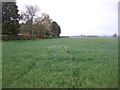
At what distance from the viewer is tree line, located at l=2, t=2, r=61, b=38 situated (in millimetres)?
21616

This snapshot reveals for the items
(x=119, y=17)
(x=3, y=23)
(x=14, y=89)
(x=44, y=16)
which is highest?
(x=44, y=16)

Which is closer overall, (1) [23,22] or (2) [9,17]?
(2) [9,17]

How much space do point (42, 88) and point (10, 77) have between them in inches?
47.6

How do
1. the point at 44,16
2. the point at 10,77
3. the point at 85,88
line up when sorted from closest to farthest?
1. the point at 85,88
2. the point at 10,77
3. the point at 44,16

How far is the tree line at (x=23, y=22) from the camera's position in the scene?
21.6 metres

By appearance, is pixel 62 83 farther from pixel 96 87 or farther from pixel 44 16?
pixel 44 16

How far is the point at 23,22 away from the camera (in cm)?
3550

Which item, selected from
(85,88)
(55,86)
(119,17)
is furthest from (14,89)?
(119,17)

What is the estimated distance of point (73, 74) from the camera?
379 centimetres

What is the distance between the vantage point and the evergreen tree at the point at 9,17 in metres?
21.4

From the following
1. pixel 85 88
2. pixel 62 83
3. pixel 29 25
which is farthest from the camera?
pixel 29 25

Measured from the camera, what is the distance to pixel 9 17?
2194 centimetres

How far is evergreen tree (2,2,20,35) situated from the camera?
2136 centimetres

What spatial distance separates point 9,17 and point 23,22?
13725 millimetres
